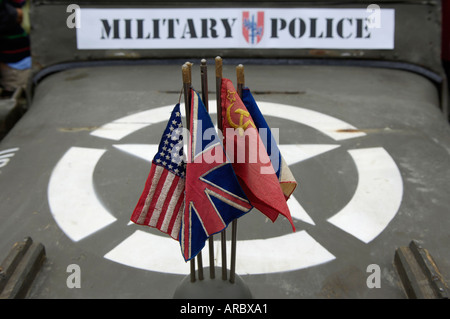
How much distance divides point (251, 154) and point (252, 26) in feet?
7.73

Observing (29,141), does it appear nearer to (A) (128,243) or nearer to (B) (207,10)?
(A) (128,243)

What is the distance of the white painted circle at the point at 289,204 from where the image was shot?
2285mm

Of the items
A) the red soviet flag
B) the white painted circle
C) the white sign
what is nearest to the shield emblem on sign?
the white sign

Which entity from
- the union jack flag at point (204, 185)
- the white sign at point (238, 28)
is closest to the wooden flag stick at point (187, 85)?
the union jack flag at point (204, 185)

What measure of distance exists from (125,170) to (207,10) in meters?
1.54

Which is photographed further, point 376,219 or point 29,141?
point 29,141

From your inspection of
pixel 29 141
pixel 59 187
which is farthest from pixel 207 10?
pixel 59 187

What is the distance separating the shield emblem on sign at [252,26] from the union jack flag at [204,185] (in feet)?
7.60

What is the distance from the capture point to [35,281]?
7.10 feet

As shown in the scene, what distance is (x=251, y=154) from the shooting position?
180 centimetres

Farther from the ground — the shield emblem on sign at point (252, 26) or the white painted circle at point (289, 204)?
the shield emblem on sign at point (252, 26)

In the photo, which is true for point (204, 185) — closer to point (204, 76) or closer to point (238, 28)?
point (204, 76)

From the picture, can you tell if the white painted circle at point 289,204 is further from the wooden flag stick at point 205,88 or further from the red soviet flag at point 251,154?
the red soviet flag at point 251,154

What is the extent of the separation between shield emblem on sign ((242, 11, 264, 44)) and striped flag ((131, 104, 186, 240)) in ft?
7.51
